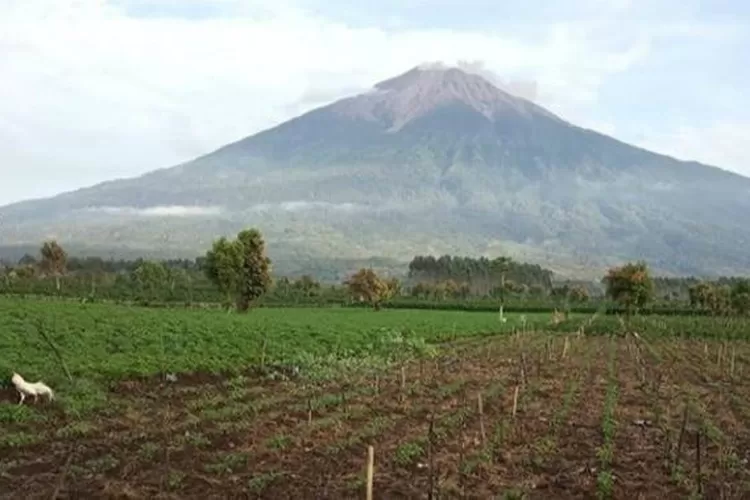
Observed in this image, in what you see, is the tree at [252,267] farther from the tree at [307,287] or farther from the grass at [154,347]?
the tree at [307,287]

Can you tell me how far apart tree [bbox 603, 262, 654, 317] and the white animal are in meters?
56.0

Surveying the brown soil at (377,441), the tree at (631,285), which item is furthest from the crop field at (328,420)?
the tree at (631,285)

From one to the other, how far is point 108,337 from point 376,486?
13115 mm

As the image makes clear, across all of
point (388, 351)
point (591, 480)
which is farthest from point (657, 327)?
point (591, 480)

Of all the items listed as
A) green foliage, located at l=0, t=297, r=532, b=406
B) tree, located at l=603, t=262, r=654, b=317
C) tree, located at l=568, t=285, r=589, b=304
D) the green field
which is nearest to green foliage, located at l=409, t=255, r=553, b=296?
tree, located at l=568, t=285, r=589, b=304

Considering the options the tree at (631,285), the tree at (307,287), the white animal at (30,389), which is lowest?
the white animal at (30,389)

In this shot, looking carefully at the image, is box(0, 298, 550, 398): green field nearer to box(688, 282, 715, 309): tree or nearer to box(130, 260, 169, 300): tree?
box(130, 260, 169, 300): tree

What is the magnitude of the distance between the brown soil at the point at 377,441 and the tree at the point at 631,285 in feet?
147

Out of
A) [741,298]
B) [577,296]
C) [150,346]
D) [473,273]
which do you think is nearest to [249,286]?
[150,346]

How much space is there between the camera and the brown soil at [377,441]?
11156mm

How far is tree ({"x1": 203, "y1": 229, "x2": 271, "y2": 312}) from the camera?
5178 cm

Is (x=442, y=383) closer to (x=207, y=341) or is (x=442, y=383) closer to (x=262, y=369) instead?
(x=262, y=369)

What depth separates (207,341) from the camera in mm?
25453

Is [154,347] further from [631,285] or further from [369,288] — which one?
[369,288]
